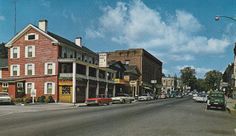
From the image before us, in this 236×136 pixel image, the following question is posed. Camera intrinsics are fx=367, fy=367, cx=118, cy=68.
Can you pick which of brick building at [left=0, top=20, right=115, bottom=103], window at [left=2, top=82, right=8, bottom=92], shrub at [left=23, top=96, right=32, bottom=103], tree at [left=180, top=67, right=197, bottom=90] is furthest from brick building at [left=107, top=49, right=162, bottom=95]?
tree at [left=180, top=67, right=197, bottom=90]

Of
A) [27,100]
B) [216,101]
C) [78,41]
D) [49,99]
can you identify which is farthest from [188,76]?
[216,101]

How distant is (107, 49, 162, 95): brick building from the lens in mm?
92562

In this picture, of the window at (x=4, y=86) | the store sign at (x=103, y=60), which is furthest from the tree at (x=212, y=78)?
the window at (x=4, y=86)

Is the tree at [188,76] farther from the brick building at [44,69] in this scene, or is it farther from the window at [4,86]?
the window at [4,86]

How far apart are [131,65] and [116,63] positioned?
63.7 feet

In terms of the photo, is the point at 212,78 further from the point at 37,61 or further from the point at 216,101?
the point at 216,101

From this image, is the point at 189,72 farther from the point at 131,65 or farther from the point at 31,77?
the point at 31,77

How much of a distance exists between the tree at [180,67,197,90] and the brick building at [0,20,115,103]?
126593 millimetres

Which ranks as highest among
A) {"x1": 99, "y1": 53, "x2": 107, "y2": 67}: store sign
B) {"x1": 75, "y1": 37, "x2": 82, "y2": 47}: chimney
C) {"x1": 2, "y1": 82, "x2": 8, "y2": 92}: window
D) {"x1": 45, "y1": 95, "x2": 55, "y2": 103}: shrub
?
{"x1": 75, "y1": 37, "x2": 82, "y2": 47}: chimney

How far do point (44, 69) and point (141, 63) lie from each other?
147ft

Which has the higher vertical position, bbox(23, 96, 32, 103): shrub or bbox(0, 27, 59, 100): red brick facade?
bbox(0, 27, 59, 100): red brick facade

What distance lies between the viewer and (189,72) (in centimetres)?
17725

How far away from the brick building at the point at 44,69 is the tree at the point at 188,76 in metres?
127

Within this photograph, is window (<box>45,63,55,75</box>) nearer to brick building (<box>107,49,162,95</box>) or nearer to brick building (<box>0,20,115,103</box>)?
brick building (<box>0,20,115,103</box>)
